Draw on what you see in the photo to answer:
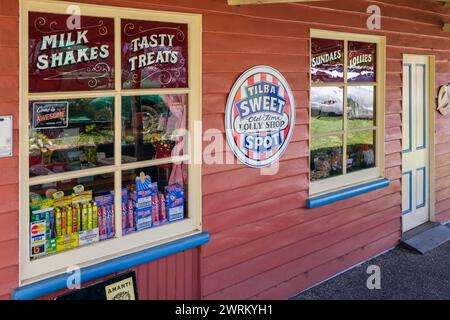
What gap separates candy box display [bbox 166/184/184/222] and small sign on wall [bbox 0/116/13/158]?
3.89 ft

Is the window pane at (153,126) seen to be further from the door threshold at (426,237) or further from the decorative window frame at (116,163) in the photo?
the door threshold at (426,237)

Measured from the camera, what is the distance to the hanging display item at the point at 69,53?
2.72 m

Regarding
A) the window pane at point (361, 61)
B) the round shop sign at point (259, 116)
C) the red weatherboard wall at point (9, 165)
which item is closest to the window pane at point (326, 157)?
the round shop sign at point (259, 116)

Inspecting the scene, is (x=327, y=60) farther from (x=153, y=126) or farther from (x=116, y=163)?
(x=116, y=163)

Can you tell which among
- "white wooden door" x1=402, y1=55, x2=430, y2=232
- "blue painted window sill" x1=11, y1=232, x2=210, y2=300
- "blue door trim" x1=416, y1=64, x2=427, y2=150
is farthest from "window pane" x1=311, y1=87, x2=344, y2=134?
"blue door trim" x1=416, y1=64, x2=427, y2=150

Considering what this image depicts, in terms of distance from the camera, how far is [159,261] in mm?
3344

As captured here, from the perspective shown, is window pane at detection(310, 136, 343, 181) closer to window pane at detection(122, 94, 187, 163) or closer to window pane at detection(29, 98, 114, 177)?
window pane at detection(122, 94, 187, 163)

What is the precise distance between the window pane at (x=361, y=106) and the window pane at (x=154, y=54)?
215 cm

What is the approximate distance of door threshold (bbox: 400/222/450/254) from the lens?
562cm

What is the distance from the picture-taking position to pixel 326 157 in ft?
15.8

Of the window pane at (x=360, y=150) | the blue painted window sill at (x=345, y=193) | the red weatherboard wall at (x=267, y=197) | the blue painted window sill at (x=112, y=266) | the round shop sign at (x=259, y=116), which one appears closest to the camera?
the blue painted window sill at (x=112, y=266)

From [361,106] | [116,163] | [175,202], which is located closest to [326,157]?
[361,106]

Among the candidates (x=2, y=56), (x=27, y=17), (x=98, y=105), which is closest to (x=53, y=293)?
(x=98, y=105)

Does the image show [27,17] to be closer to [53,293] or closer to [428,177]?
[53,293]
